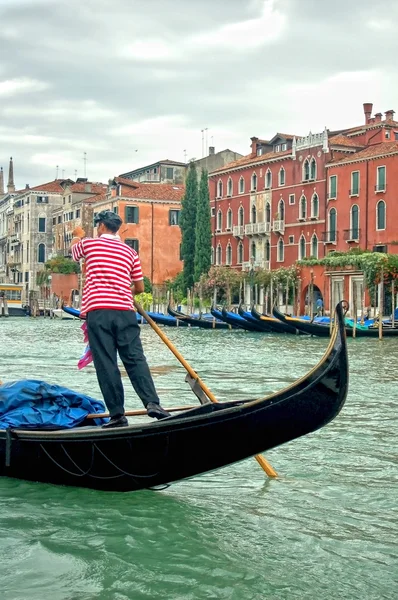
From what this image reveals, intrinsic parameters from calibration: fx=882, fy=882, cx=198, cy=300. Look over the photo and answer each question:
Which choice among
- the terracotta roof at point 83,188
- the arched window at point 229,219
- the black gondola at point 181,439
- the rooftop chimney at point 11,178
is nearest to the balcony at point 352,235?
the arched window at point 229,219

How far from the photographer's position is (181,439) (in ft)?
11.3

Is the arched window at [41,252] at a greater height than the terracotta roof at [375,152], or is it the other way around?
the terracotta roof at [375,152]

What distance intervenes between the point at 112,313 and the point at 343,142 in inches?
899

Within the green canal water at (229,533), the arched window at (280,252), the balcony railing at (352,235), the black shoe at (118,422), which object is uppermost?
the balcony railing at (352,235)

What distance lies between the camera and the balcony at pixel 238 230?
29.1 metres

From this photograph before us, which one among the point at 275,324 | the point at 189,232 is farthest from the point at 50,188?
the point at 275,324

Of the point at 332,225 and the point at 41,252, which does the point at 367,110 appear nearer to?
the point at 332,225

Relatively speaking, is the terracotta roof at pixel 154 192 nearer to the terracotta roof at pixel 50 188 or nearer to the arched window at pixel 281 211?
the arched window at pixel 281 211

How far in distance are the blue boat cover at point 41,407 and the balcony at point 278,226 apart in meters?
23.3

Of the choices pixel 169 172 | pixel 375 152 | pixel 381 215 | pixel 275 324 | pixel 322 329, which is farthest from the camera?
pixel 169 172

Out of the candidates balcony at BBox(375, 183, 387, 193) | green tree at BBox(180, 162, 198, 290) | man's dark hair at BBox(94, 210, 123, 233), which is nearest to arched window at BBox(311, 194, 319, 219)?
balcony at BBox(375, 183, 387, 193)

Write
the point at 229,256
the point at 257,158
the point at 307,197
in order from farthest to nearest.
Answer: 1. the point at 229,256
2. the point at 257,158
3. the point at 307,197

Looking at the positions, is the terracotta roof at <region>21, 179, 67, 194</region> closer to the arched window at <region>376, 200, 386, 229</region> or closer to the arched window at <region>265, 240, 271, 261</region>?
the arched window at <region>265, 240, 271, 261</region>

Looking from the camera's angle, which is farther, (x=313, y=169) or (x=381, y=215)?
(x=313, y=169)
